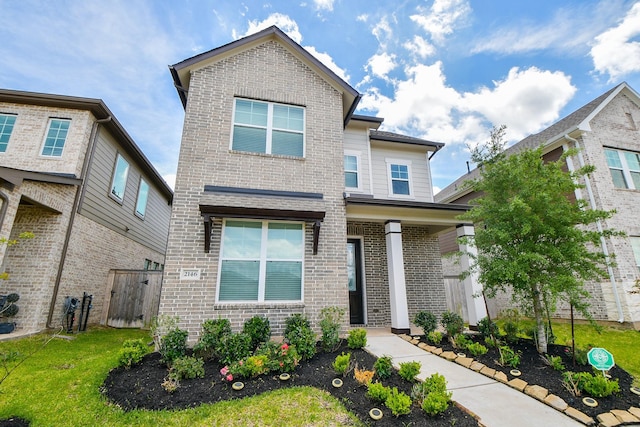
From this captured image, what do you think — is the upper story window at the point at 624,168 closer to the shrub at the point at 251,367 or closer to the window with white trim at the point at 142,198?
the shrub at the point at 251,367

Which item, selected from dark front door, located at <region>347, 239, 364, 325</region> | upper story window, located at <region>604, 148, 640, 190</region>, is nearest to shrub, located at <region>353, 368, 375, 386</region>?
dark front door, located at <region>347, 239, 364, 325</region>

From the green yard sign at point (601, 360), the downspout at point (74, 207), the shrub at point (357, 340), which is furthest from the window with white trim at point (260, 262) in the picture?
the downspout at point (74, 207)

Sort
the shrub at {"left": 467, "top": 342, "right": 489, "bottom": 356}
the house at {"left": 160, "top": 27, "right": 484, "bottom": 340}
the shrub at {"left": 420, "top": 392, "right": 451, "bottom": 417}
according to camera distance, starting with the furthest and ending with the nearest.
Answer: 1. the house at {"left": 160, "top": 27, "right": 484, "bottom": 340}
2. the shrub at {"left": 467, "top": 342, "right": 489, "bottom": 356}
3. the shrub at {"left": 420, "top": 392, "right": 451, "bottom": 417}

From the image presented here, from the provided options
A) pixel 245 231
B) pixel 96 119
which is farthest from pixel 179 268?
pixel 96 119

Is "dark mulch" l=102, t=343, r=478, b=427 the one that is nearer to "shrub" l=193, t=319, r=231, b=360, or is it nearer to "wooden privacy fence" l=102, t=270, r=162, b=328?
"shrub" l=193, t=319, r=231, b=360

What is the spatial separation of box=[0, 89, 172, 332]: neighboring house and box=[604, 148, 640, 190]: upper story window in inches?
729

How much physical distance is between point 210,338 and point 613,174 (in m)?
15.0

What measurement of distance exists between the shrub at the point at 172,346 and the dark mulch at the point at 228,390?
0.60 feet

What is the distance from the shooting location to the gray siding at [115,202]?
9008 millimetres

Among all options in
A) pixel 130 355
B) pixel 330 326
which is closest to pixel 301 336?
pixel 330 326

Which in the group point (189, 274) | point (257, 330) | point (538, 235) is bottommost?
point (257, 330)

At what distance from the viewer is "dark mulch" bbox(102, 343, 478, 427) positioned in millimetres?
3053

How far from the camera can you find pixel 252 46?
25.3 feet

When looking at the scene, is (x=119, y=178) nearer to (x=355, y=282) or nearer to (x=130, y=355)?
(x=130, y=355)
